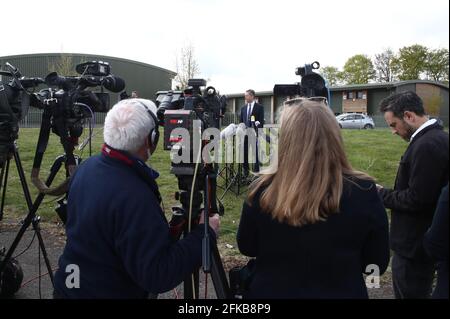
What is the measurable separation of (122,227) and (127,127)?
0.45 metres

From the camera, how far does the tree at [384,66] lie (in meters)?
59.2

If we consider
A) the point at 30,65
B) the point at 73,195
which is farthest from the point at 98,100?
the point at 30,65

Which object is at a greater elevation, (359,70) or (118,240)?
(359,70)

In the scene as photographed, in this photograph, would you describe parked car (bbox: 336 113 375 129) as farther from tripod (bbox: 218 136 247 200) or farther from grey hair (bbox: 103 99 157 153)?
grey hair (bbox: 103 99 157 153)

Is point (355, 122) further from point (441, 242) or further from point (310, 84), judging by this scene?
point (441, 242)

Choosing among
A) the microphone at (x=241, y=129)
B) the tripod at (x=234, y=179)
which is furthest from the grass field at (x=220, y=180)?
the microphone at (x=241, y=129)

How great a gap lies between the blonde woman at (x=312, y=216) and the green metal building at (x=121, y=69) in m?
32.4

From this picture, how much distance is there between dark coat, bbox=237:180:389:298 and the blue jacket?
39 centimetres

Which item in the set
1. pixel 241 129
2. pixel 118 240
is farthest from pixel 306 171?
pixel 241 129

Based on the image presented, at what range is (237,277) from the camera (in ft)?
6.47

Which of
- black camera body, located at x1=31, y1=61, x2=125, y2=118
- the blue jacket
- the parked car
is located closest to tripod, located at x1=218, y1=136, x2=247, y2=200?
black camera body, located at x1=31, y1=61, x2=125, y2=118

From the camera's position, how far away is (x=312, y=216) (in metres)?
1.59

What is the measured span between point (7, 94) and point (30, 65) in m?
36.3
